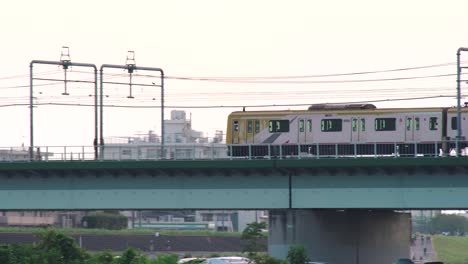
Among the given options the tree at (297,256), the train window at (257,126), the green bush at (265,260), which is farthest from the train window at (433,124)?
the green bush at (265,260)

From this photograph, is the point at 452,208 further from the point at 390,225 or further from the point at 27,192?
the point at 27,192

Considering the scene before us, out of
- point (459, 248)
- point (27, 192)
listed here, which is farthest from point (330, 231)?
point (459, 248)

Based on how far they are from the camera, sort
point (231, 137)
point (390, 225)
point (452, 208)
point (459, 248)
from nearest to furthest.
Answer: point (452, 208), point (390, 225), point (231, 137), point (459, 248)

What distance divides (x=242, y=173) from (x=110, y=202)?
9.18 meters

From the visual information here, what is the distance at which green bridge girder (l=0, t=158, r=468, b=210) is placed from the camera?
73125 mm

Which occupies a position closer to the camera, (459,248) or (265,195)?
(265,195)

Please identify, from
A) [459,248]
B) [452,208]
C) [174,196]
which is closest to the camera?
[452,208]

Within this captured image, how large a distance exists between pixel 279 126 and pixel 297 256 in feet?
64.1

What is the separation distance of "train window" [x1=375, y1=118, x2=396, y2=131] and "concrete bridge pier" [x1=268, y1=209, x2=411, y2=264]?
5792 mm

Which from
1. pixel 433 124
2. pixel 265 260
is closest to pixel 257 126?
pixel 433 124

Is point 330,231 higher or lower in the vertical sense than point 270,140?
lower

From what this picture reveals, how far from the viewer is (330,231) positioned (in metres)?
79.1

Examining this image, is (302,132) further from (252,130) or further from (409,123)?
(409,123)

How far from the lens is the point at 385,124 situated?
8462 centimetres
